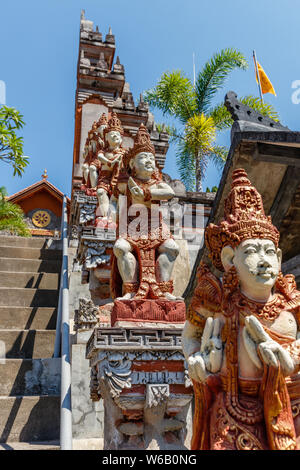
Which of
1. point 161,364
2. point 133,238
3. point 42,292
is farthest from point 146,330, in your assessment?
point 42,292

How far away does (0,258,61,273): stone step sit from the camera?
7.86m

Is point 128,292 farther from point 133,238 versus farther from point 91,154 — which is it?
point 91,154

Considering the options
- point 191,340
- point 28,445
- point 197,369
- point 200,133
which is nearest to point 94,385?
point 28,445

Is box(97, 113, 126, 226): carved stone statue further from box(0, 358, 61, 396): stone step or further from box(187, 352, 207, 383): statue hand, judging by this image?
box(187, 352, 207, 383): statue hand

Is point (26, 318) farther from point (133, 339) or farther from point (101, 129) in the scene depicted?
point (101, 129)

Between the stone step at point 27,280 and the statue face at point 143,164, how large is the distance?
359 cm

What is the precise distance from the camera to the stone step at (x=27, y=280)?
7.18 metres

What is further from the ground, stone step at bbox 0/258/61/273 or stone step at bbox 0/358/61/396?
stone step at bbox 0/258/61/273

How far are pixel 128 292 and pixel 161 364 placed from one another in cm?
78

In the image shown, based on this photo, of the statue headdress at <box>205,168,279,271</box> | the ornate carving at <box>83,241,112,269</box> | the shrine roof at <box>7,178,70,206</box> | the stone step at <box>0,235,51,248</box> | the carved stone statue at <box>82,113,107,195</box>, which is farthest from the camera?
the shrine roof at <box>7,178,70,206</box>

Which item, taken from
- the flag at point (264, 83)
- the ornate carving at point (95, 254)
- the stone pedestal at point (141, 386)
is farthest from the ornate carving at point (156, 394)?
the flag at point (264, 83)

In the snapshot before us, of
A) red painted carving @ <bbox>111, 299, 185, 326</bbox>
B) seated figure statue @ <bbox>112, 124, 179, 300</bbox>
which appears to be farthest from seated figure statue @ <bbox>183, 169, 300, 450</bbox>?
seated figure statue @ <bbox>112, 124, 179, 300</bbox>

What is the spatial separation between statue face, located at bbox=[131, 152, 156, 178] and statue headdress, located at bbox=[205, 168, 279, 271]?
1688 mm

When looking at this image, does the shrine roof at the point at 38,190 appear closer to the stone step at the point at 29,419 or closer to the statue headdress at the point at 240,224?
the stone step at the point at 29,419
